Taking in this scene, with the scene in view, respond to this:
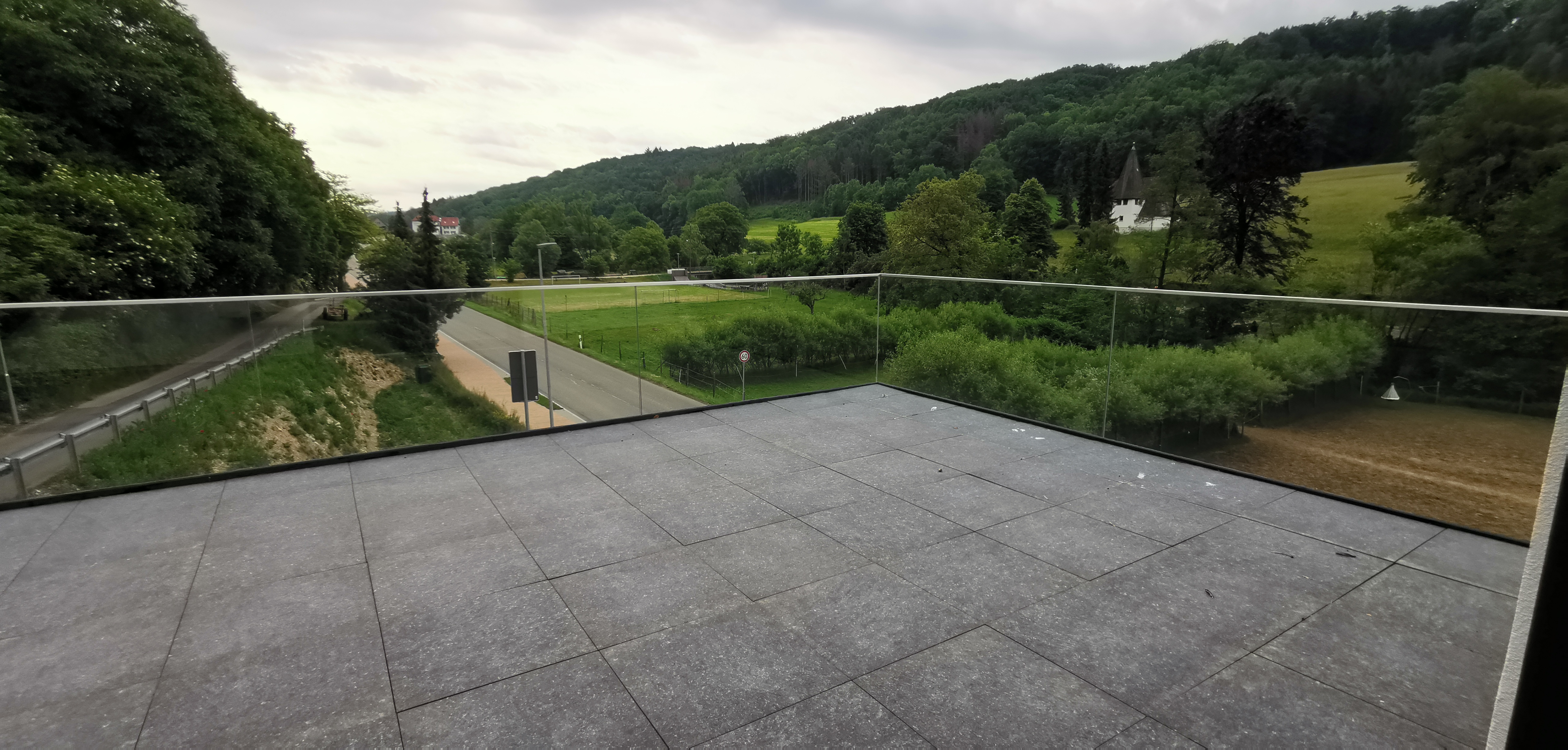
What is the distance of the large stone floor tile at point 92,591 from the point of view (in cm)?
267

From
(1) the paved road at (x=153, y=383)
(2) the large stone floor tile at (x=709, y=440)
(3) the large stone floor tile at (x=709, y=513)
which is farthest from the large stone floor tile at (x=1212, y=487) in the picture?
(1) the paved road at (x=153, y=383)

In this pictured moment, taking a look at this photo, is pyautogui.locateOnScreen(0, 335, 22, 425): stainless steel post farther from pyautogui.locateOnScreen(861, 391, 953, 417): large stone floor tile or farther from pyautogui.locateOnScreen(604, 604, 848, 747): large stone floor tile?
pyautogui.locateOnScreen(861, 391, 953, 417): large stone floor tile

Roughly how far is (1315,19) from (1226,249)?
65.4 feet

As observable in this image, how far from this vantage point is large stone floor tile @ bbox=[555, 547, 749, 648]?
104 inches

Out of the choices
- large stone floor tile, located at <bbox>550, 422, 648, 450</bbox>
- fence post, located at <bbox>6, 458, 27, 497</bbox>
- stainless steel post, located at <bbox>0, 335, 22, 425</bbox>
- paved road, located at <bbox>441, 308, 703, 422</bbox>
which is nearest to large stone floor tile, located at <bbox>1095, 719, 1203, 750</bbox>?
large stone floor tile, located at <bbox>550, 422, 648, 450</bbox>

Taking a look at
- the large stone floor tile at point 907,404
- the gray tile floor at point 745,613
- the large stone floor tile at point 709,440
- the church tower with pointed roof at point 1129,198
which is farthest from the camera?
the church tower with pointed roof at point 1129,198

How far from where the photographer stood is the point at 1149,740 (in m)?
2.05

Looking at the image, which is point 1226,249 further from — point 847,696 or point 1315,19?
point 847,696

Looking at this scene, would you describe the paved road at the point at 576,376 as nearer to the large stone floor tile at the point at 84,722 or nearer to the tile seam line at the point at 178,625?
the tile seam line at the point at 178,625

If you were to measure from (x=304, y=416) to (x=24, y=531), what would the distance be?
1384mm

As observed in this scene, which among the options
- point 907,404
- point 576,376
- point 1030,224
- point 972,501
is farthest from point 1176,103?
point 972,501

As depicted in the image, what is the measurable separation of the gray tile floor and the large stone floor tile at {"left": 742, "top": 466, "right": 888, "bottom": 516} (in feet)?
0.10

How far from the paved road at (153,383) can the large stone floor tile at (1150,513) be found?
518 centimetres

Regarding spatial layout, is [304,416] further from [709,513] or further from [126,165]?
[126,165]
